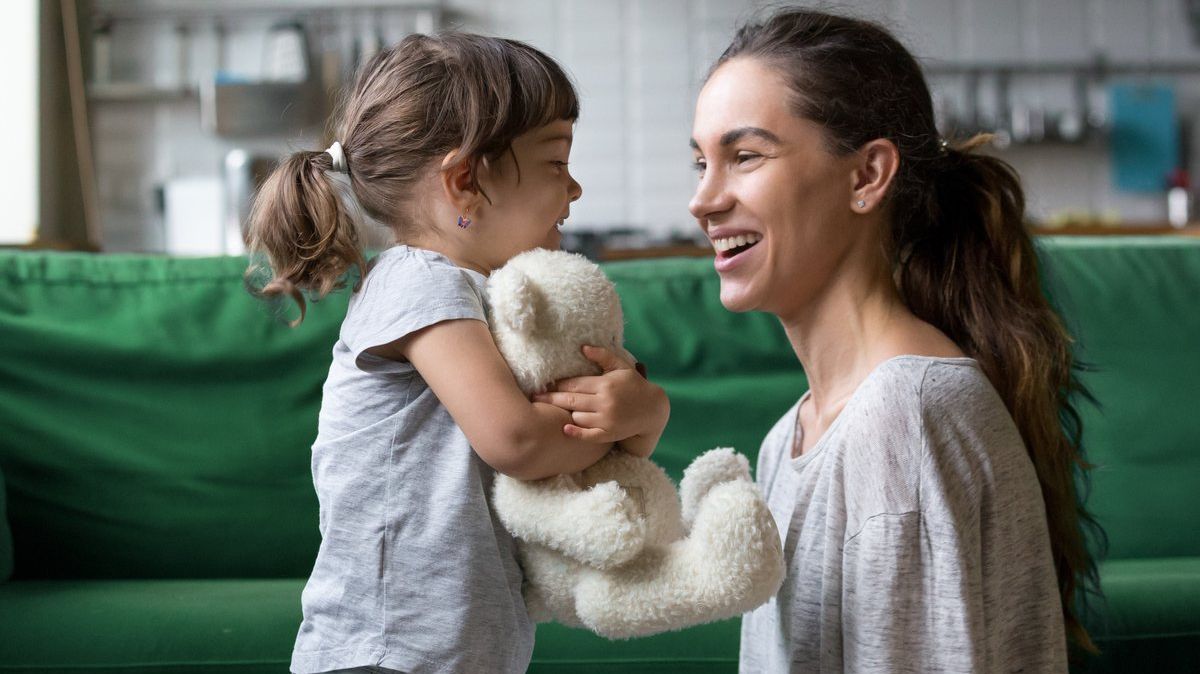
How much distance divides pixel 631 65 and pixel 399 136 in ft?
14.9

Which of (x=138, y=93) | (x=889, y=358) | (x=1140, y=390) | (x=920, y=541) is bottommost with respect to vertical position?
(x=1140, y=390)

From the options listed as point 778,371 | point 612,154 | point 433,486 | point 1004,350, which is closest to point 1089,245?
point 778,371

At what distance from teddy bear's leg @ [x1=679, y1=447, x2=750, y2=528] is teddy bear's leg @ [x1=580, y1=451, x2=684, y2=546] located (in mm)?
52

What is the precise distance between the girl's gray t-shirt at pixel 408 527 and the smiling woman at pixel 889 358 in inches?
13.3

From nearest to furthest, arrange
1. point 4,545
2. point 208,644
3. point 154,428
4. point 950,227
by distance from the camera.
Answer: point 950,227
point 208,644
point 4,545
point 154,428

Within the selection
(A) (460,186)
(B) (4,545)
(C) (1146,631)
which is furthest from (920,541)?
(B) (4,545)

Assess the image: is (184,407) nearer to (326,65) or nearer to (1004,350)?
(1004,350)

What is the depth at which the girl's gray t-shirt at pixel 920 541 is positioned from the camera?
3.55 ft

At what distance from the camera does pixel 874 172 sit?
49.7 inches

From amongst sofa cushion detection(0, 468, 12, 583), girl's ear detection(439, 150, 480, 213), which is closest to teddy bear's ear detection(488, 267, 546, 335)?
girl's ear detection(439, 150, 480, 213)

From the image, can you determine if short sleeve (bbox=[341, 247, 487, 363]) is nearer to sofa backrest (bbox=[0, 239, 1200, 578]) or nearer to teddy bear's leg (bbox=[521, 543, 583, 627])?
teddy bear's leg (bbox=[521, 543, 583, 627])

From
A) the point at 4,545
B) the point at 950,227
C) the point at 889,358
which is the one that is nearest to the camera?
the point at 889,358

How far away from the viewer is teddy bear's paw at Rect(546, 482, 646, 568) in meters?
0.93

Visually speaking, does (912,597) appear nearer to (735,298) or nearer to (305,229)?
(735,298)
